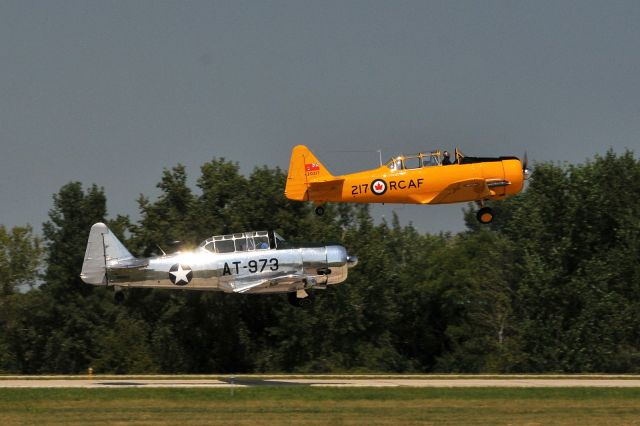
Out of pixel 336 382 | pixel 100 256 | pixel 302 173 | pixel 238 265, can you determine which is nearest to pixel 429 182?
pixel 302 173

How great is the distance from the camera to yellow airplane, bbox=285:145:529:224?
4256 cm

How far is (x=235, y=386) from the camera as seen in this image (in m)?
38.2

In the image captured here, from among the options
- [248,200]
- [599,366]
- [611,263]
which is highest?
[248,200]

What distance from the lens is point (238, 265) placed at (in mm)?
41469

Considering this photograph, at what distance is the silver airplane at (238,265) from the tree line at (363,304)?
21.2m

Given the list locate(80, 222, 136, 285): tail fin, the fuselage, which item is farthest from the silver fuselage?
the fuselage

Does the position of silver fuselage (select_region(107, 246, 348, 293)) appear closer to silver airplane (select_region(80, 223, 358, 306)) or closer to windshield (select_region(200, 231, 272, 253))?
silver airplane (select_region(80, 223, 358, 306))

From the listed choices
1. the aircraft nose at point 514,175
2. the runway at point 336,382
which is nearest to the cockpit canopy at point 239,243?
the runway at point 336,382

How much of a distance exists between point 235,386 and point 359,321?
2781 centimetres

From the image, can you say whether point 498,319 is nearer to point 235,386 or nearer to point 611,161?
point 611,161

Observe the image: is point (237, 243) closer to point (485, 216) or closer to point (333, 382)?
point (333, 382)

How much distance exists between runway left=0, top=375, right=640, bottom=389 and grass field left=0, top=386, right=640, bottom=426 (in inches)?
63.7

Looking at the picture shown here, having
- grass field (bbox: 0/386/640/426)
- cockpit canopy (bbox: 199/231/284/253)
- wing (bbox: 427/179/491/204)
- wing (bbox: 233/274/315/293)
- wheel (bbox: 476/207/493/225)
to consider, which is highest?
wing (bbox: 427/179/491/204)

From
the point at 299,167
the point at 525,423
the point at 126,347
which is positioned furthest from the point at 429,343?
the point at 525,423
